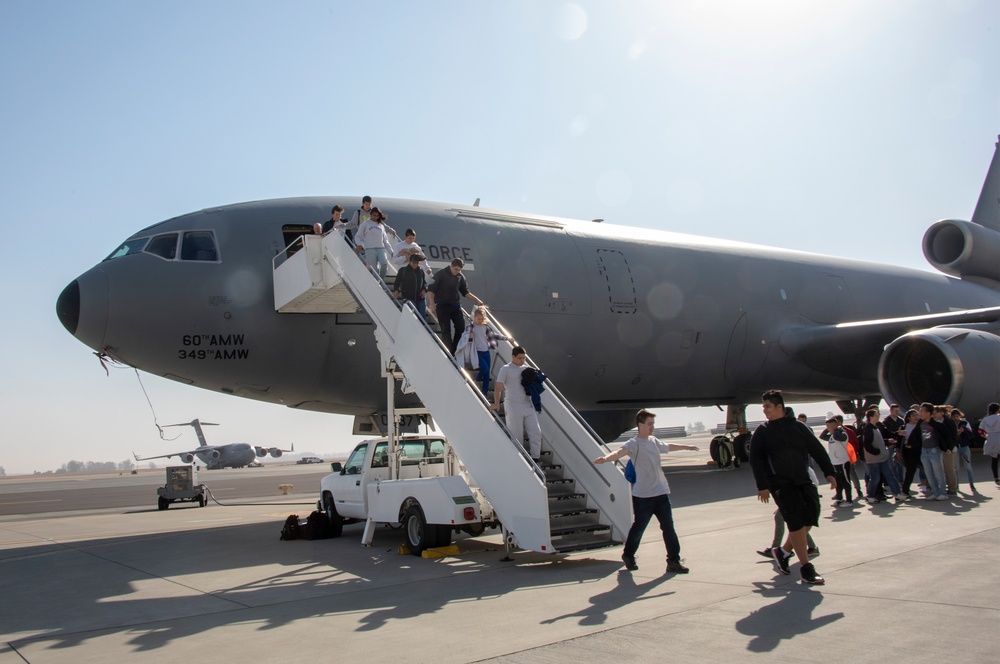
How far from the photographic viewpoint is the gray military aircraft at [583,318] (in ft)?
39.1

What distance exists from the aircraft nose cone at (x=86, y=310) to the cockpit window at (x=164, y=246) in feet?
2.84

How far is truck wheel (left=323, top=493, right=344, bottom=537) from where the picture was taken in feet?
39.1

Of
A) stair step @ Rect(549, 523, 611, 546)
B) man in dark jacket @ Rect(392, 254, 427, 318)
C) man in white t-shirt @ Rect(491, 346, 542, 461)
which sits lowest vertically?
stair step @ Rect(549, 523, 611, 546)

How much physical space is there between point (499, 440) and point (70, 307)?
7.07m

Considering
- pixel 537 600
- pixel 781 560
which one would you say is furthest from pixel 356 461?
pixel 781 560

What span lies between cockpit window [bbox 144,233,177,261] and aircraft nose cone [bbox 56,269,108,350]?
2.84ft

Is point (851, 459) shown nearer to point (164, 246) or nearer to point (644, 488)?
point (644, 488)

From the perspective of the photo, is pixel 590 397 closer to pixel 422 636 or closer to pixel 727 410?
pixel 727 410

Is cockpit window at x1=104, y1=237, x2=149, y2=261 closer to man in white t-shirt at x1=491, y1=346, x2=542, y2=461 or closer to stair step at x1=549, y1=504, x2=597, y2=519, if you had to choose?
man in white t-shirt at x1=491, y1=346, x2=542, y2=461

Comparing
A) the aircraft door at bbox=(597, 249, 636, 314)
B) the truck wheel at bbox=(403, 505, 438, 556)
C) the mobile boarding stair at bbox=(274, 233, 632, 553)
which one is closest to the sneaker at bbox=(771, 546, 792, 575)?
the mobile boarding stair at bbox=(274, 233, 632, 553)

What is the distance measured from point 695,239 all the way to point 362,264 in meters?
10.6

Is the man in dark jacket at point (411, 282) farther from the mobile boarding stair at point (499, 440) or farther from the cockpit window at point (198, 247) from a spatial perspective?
the cockpit window at point (198, 247)

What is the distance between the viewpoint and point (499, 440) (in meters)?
8.26

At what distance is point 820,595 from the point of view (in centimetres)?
570
